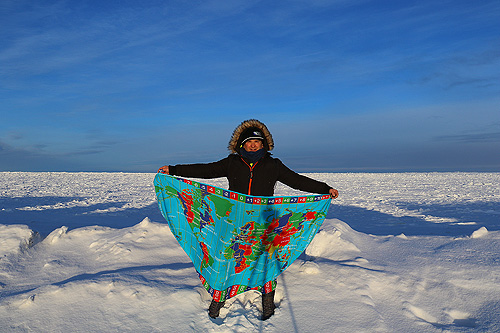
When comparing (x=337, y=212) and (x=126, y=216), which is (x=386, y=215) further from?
(x=126, y=216)

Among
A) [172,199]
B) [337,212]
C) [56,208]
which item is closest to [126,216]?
[56,208]

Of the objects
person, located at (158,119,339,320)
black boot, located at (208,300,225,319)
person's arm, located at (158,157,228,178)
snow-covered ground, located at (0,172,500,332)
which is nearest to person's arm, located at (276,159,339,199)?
person, located at (158,119,339,320)

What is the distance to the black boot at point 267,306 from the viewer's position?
3176mm

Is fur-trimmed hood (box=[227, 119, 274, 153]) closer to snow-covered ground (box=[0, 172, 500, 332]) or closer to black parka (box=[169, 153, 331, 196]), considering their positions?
black parka (box=[169, 153, 331, 196])

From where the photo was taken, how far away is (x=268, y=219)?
3.02 m

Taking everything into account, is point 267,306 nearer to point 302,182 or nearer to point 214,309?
point 214,309

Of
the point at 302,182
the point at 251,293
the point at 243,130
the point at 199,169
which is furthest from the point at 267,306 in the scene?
the point at 243,130

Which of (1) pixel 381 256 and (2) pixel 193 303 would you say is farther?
(1) pixel 381 256

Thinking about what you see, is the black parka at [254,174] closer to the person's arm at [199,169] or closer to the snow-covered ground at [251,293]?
the person's arm at [199,169]

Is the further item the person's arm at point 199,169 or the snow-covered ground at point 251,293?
the person's arm at point 199,169

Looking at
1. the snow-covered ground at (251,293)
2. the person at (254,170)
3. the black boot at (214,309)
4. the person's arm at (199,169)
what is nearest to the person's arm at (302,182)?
the person at (254,170)

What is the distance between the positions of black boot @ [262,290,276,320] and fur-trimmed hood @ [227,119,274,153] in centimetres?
149

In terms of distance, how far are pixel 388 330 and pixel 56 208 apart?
1232cm

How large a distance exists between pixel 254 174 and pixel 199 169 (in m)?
0.64
